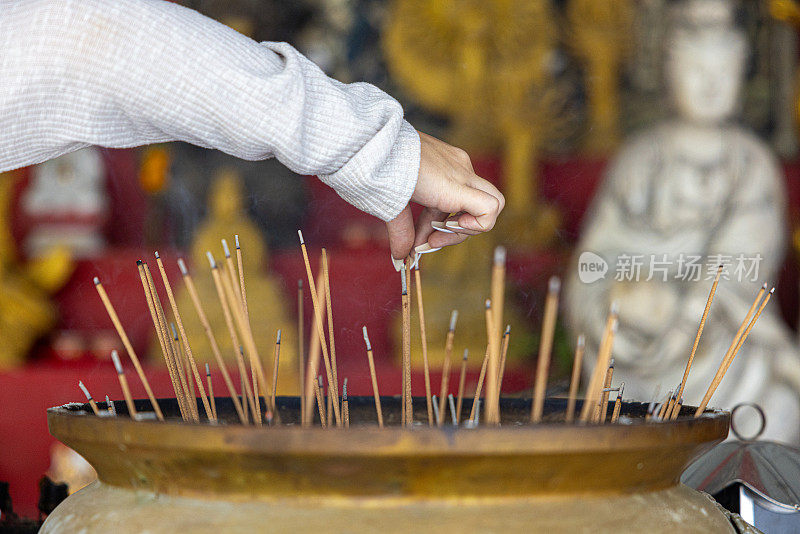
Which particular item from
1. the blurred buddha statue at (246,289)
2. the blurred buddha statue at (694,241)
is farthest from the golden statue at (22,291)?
the blurred buddha statue at (694,241)

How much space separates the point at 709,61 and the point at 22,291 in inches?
77.5

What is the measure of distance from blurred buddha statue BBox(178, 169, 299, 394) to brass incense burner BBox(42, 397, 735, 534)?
5.58 ft

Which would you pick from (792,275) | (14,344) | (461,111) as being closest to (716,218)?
(792,275)

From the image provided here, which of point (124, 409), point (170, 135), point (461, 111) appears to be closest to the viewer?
point (170, 135)

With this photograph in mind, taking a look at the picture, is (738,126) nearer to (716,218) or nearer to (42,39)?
(716,218)

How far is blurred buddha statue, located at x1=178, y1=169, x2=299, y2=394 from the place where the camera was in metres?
2.29

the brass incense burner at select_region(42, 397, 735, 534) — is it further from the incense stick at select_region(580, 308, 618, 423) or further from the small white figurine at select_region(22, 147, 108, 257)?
the small white figurine at select_region(22, 147, 108, 257)

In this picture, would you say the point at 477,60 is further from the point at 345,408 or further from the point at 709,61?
the point at 345,408

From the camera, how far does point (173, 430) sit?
493mm

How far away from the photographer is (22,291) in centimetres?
240

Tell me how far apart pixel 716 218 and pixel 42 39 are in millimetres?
2071

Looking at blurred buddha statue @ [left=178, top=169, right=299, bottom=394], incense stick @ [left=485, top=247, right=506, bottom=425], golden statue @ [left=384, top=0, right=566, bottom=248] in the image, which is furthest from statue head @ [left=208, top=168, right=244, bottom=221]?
incense stick @ [left=485, top=247, right=506, bottom=425]

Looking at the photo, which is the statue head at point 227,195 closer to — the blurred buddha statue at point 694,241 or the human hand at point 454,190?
the blurred buddha statue at point 694,241

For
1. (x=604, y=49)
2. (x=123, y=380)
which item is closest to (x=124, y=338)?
(x=123, y=380)
